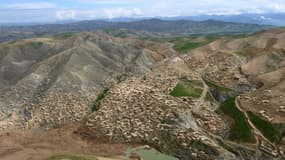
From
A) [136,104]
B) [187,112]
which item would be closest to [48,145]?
[136,104]

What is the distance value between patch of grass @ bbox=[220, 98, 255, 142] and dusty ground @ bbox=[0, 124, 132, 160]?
35.1ft

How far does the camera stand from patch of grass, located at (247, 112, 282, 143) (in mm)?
41469

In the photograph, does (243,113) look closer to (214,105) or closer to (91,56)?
(214,105)

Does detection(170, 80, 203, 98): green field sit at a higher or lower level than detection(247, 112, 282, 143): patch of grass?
higher

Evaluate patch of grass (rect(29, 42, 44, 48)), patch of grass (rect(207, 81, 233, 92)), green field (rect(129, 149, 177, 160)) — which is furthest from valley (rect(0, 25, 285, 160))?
patch of grass (rect(29, 42, 44, 48))

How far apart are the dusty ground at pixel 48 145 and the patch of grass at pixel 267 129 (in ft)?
42.8

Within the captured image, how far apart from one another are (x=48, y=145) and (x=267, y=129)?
21489 millimetres

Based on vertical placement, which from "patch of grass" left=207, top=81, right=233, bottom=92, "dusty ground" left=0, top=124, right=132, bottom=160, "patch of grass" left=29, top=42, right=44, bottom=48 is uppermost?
"patch of grass" left=29, top=42, right=44, bottom=48

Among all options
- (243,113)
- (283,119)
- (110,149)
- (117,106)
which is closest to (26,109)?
(117,106)

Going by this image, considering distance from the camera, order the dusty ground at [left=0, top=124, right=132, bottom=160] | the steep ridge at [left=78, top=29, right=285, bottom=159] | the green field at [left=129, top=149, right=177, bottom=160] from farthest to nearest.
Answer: the dusty ground at [left=0, top=124, right=132, bottom=160]
the steep ridge at [left=78, top=29, right=285, bottom=159]
the green field at [left=129, top=149, right=177, bottom=160]

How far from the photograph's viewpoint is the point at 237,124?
44.3m

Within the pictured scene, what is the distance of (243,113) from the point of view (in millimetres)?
45562

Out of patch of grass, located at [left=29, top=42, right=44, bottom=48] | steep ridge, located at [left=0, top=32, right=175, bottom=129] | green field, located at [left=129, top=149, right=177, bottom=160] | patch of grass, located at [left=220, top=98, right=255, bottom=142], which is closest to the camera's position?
green field, located at [left=129, top=149, right=177, bottom=160]

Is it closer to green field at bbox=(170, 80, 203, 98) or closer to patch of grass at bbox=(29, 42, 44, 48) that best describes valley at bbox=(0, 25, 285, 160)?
green field at bbox=(170, 80, 203, 98)
